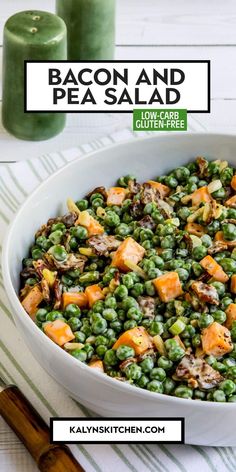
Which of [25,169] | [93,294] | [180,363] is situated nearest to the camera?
[180,363]

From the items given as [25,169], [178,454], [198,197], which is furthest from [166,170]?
[178,454]

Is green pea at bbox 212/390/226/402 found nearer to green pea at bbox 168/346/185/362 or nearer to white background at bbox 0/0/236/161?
green pea at bbox 168/346/185/362

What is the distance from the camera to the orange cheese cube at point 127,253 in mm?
2812

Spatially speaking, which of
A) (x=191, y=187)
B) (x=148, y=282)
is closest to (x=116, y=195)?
(x=191, y=187)

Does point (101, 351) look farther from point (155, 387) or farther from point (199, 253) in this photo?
point (199, 253)

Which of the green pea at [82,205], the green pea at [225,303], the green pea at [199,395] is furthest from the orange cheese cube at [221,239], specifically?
the green pea at [199,395]

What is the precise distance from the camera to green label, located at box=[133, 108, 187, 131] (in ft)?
12.1

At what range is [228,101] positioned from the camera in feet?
13.1

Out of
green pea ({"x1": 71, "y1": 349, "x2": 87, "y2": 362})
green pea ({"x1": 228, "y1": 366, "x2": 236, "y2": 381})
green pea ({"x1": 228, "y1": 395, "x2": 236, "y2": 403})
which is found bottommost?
green pea ({"x1": 228, "y1": 395, "x2": 236, "y2": 403})

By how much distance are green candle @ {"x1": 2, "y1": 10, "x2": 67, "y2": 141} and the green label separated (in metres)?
0.30

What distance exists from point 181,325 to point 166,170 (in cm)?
76

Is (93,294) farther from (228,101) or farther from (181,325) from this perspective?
(228,101)

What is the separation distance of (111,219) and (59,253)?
22 centimetres

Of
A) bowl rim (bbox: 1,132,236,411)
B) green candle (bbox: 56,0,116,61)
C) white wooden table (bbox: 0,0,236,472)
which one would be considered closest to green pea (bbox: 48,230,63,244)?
bowl rim (bbox: 1,132,236,411)
